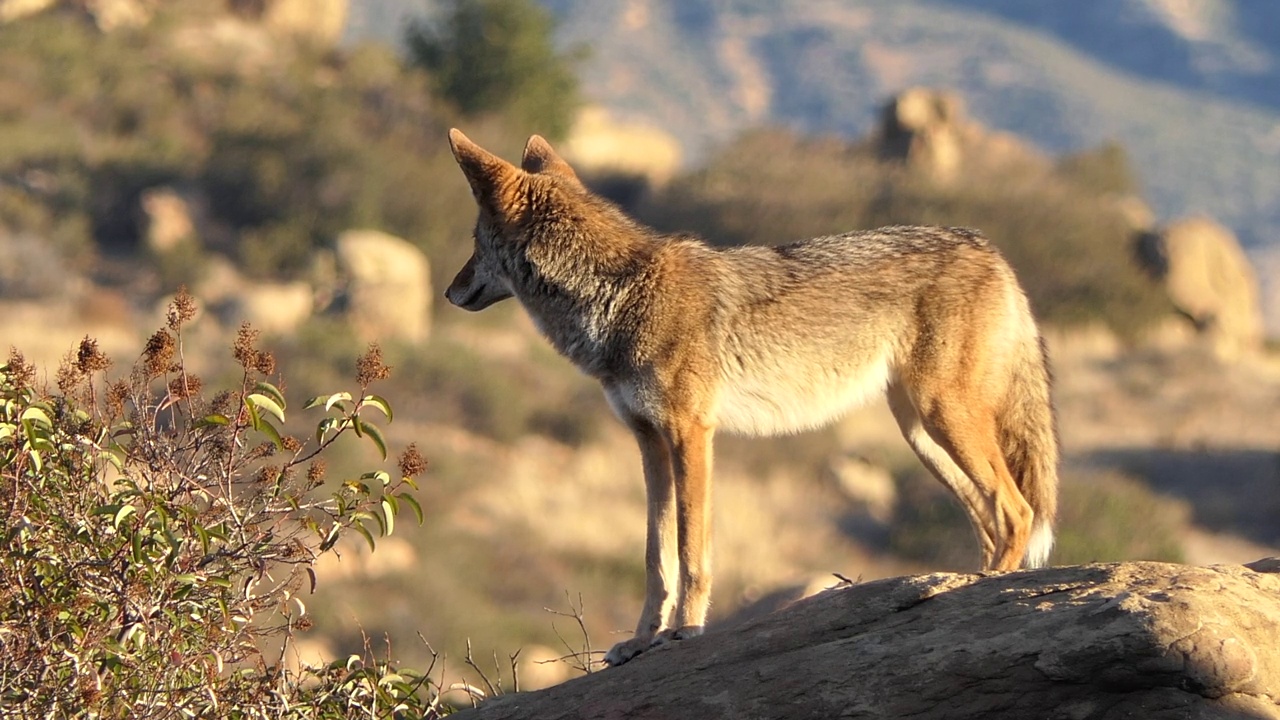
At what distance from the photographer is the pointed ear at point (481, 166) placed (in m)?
7.66

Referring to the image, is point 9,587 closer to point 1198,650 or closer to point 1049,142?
point 1198,650

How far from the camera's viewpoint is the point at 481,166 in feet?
25.2

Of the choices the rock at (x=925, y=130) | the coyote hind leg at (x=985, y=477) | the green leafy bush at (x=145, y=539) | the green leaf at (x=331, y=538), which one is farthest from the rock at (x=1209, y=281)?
the green leafy bush at (x=145, y=539)

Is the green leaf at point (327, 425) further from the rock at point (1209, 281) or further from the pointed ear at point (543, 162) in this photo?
the rock at point (1209, 281)

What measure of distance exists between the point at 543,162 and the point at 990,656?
408cm

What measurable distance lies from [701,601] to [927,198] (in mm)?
32821

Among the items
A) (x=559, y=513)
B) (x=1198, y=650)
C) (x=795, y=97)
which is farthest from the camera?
(x=795, y=97)

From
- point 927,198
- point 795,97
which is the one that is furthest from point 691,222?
point 795,97

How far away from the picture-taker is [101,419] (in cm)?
552

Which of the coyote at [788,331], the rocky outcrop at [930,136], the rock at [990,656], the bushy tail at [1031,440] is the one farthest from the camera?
the rocky outcrop at [930,136]

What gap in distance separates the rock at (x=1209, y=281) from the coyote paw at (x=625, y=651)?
30.8 m

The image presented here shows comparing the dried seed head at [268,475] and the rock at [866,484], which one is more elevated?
the rock at [866,484]

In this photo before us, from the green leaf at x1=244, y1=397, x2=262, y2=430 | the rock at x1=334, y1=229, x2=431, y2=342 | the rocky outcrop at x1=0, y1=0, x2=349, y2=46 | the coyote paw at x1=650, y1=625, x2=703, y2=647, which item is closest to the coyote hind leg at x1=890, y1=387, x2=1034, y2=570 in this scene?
the coyote paw at x1=650, y1=625, x2=703, y2=647

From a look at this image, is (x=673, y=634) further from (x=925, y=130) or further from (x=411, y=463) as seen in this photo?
(x=925, y=130)
